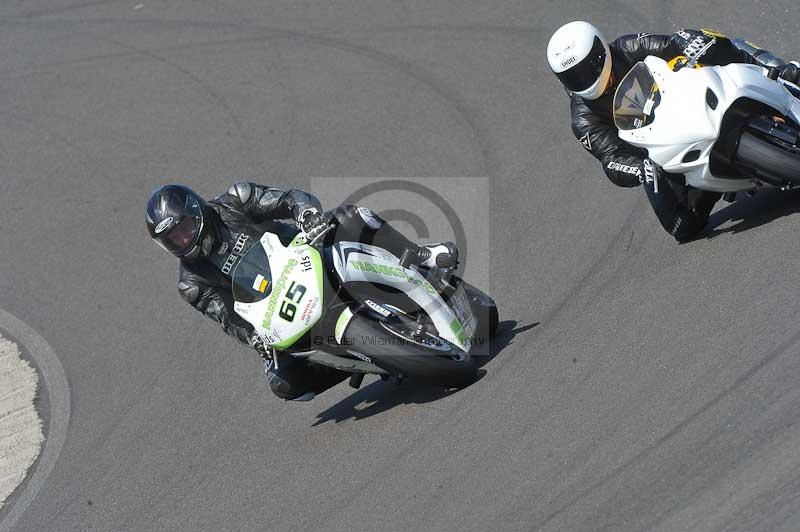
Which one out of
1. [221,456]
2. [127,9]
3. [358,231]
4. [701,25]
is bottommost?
[221,456]

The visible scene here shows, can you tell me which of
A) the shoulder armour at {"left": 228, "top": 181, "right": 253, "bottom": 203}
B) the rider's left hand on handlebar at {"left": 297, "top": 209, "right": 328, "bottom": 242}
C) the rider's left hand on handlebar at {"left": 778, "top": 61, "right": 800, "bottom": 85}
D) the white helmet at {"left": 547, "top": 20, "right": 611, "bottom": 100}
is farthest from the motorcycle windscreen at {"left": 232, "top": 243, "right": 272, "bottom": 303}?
the rider's left hand on handlebar at {"left": 778, "top": 61, "right": 800, "bottom": 85}

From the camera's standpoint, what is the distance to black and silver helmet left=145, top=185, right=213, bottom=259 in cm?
752

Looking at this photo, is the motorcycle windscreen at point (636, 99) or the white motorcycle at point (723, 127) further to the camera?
the motorcycle windscreen at point (636, 99)

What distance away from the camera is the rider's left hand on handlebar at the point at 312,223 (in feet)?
A: 23.6

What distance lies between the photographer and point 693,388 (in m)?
6.22

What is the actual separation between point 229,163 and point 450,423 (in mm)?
5647

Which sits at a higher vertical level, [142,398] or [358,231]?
[358,231]

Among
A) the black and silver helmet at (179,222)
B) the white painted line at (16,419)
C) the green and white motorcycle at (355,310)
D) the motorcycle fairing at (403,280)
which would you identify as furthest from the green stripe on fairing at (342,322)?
the white painted line at (16,419)

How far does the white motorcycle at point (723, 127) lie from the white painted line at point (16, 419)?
5.45 meters

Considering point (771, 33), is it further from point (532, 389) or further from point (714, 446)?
point (714, 446)

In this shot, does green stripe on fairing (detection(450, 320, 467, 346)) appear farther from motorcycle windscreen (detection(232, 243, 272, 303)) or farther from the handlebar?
motorcycle windscreen (detection(232, 243, 272, 303))

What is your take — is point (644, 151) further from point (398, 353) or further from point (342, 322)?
point (342, 322)

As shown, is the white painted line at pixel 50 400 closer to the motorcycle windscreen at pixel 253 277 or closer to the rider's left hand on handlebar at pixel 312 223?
the motorcycle windscreen at pixel 253 277

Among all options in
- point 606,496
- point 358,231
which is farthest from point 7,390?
point 606,496
